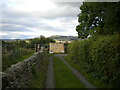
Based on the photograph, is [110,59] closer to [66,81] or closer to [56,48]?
[66,81]

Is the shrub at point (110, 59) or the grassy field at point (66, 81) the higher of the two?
the shrub at point (110, 59)

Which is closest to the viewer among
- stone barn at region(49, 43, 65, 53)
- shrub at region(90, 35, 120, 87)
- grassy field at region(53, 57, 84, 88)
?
shrub at region(90, 35, 120, 87)

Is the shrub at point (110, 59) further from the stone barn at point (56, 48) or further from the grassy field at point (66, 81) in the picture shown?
the stone barn at point (56, 48)

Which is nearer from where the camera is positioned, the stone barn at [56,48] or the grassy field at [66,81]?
the grassy field at [66,81]

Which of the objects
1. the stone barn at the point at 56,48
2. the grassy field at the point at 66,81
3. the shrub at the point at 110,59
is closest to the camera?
the shrub at the point at 110,59

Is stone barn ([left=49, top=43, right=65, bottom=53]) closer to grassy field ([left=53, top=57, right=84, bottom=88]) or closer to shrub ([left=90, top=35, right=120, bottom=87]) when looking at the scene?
grassy field ([left=53, top=57, right=84, bottom=88])

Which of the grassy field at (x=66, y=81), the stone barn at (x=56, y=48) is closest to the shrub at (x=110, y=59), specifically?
the grassy field at (x=66, y=81)

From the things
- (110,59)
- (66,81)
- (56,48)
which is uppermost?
(110,59)

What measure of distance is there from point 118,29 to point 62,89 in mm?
7590

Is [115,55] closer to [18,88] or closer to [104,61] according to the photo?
[104,61]

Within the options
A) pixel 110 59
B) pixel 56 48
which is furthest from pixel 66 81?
pixel 56 48

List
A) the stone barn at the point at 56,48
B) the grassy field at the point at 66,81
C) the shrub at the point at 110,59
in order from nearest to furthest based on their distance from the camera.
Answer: the shrub at the point at 110,59 < the grassy field at the point at 66,81 < the stone barn at the point at 56,48

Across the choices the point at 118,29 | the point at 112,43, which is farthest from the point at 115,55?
the point at 118,29

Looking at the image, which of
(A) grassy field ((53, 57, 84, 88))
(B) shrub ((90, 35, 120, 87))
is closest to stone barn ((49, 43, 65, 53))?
(A) grassy field ((53, 57, 84, 88))
